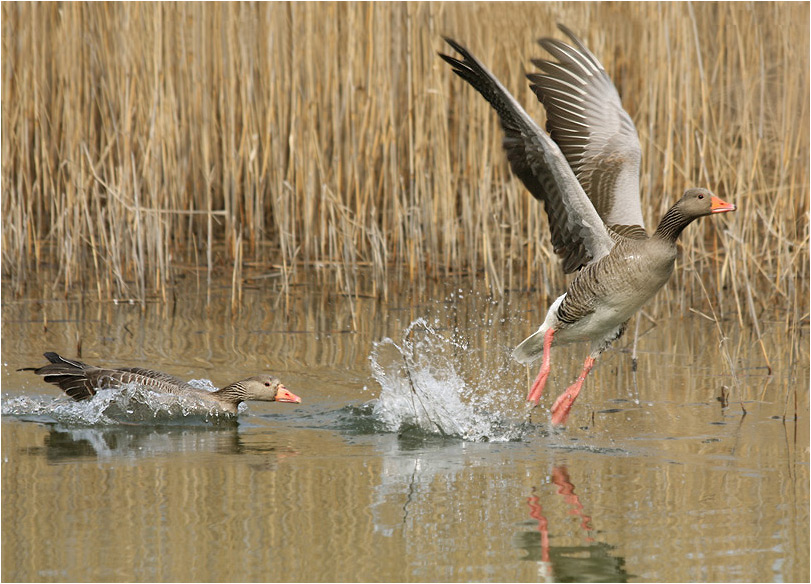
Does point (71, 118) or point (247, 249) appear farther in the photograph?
point (247, 249)

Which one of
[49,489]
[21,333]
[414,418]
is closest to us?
[49,489]

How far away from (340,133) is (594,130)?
338 cm

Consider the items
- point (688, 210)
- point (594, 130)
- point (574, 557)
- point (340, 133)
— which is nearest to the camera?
point (574, 557)

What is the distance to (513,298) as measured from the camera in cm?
963

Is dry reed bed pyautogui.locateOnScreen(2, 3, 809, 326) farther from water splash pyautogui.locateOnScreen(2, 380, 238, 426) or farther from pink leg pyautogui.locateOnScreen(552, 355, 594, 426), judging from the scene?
pink leg pyautogui.locateOnScreen(552, 355, 594, 426)

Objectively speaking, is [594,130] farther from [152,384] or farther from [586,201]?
[152,384]

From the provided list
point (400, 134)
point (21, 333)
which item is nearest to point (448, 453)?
point (21, 333)

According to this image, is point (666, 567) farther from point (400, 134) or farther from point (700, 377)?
point (400, 134)

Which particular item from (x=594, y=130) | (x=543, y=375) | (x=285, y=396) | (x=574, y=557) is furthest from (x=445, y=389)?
(x=574, y=557)

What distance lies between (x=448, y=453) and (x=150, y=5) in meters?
5.69

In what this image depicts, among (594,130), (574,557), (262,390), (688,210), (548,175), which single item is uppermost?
(594,130)

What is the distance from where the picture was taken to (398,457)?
5.57 m

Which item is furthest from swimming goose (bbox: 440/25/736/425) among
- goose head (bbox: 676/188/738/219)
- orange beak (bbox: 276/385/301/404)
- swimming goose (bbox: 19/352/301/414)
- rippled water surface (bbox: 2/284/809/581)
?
swimming goose (bbox: 19/352/301/414)

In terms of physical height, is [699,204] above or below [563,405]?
above
